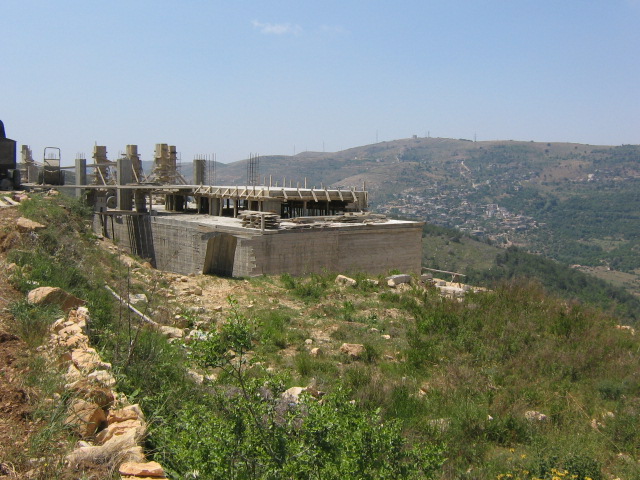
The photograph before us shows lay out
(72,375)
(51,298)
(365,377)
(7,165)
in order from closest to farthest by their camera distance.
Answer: (72,375) < (51,298) < (365,377) < (7,165)

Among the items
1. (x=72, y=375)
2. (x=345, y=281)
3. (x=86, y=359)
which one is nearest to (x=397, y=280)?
(x=345, y=281)

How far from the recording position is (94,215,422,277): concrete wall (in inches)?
687

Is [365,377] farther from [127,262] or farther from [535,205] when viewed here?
[535,205]

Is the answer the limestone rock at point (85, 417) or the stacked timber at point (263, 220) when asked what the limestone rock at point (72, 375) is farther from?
the stacked timber at point (263, 220)

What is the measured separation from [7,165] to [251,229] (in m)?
8.92

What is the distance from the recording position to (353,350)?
29.3 feet

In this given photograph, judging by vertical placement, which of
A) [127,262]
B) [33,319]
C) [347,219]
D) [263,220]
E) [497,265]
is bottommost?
[497,265]

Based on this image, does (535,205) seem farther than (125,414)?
Yes

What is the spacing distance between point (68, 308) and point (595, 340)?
8676 mm

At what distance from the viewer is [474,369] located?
848cm

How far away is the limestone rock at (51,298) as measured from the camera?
6.23 metres

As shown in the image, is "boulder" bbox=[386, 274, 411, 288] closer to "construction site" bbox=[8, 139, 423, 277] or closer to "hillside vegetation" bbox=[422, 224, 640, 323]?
"construction site" bbox=[8, 139, 423, 277]

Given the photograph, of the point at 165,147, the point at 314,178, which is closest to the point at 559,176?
the point at 314,178

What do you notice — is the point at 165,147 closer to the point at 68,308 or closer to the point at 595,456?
the point at 68,308
